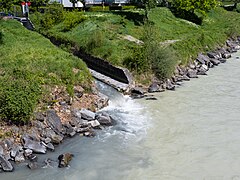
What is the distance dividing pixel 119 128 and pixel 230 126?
5775 millimetres

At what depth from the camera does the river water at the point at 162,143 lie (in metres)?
14.8

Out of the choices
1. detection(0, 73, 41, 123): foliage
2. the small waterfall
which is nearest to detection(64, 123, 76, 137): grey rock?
the small waterfall

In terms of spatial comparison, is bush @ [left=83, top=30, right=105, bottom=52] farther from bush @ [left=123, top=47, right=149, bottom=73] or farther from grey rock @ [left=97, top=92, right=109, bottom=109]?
grey rock @ [left=97, top=92, right=109, bottom=109]

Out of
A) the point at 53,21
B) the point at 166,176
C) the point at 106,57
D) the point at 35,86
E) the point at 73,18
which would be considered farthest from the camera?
the point at 53,21

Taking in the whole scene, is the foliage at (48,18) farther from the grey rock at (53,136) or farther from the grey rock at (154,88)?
the grey rock at (53,136)

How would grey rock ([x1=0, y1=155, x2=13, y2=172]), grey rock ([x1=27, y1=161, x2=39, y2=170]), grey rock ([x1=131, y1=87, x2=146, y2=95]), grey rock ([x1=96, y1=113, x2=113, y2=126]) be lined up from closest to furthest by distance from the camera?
grey rock ([x1=0, y1=155, x2=13, y2=172]) → grey rock ([x1=27, y1=161, x2=39, y2=170]) → grey rock ([x1=96, y1=113, x2=113, y2=126]) → grey rock ([x1=131, y1=87, x2=146, y2=95])

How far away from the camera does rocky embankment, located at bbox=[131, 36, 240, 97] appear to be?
2453 centimetres

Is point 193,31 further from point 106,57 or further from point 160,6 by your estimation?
point 106,57

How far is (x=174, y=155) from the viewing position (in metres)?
16.1

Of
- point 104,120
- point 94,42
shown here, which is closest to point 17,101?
point 104,120

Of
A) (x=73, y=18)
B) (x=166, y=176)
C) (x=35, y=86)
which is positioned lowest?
(x=166, y=176)

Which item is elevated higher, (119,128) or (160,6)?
(160,6)

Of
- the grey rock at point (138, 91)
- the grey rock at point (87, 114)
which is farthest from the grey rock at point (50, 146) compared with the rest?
the grey rock at point (138, 91)

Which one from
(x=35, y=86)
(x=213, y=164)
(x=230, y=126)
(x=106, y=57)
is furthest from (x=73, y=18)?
(x=213, y=164)
